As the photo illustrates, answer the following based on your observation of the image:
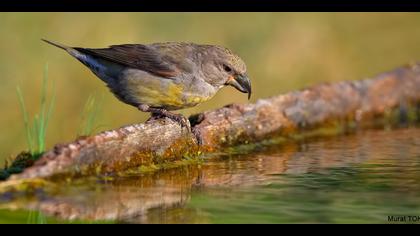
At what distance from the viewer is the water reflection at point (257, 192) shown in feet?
12.8

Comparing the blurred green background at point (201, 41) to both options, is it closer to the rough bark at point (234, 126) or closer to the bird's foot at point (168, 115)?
the bird's foot at point (168, 115)

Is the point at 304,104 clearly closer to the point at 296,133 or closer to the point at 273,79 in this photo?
the point at 296,133

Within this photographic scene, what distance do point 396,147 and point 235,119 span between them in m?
1.27

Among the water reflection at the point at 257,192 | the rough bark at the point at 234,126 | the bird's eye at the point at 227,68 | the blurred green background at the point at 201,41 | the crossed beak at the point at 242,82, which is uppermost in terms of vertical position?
the blurred green background at the point at 201,41

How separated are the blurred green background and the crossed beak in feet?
4.41

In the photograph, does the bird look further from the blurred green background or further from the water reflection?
the blurred green background

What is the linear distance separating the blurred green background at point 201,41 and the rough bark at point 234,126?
157 cm

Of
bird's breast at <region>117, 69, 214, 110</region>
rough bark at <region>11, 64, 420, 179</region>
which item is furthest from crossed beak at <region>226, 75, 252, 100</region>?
bird's breast at <region>117, 69, 214, 110</region>

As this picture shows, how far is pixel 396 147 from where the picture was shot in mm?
6332

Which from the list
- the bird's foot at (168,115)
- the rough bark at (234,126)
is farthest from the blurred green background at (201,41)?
the rough bark at (234,126)

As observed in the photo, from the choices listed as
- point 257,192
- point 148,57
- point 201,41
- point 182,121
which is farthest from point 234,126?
point 201,41

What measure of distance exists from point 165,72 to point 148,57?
0.93ft

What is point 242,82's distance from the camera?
21.9 feet
